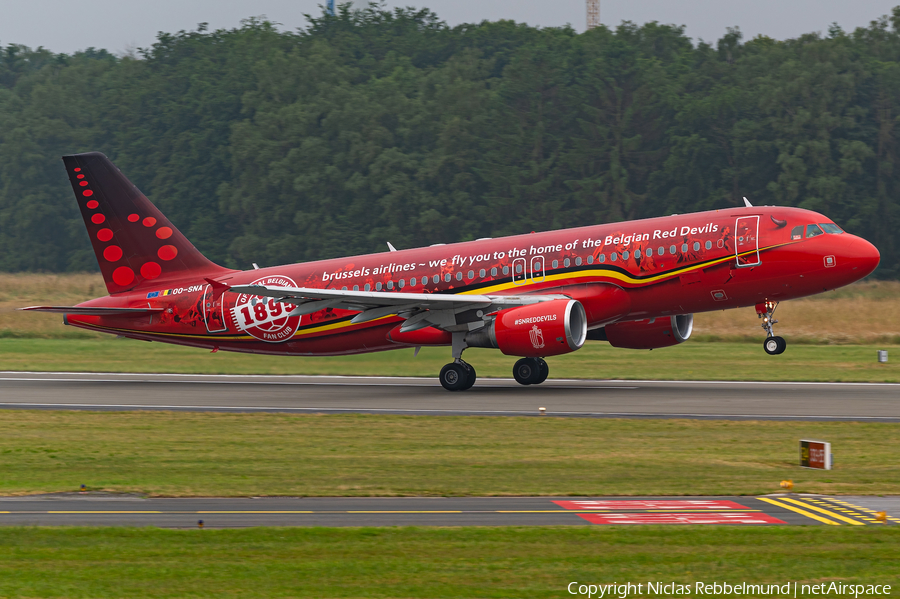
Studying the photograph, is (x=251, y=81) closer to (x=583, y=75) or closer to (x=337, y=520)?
(x=583, y=75)

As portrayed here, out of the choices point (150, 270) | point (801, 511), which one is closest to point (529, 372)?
point (150, 270)

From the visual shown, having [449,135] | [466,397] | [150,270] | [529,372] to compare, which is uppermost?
[449,135]

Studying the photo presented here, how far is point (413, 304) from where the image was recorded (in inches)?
1216

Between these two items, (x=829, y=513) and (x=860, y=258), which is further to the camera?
(x=860, y=258)

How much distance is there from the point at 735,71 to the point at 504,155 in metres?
20.7

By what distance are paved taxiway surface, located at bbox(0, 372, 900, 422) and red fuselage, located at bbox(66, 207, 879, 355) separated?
5.72ft

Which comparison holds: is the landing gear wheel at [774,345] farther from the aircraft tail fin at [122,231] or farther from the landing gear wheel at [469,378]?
the aircraft tail fin at [122,231]

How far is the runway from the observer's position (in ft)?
44.5

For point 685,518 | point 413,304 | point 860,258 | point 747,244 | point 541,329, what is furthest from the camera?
point 413,304

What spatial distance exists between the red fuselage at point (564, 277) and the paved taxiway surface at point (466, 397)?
5.72ft

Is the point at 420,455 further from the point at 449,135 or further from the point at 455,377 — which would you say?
the point at 449,135

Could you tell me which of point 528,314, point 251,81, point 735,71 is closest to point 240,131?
point 251,81

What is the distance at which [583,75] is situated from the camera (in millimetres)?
91812

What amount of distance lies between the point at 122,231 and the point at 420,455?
777 inches
